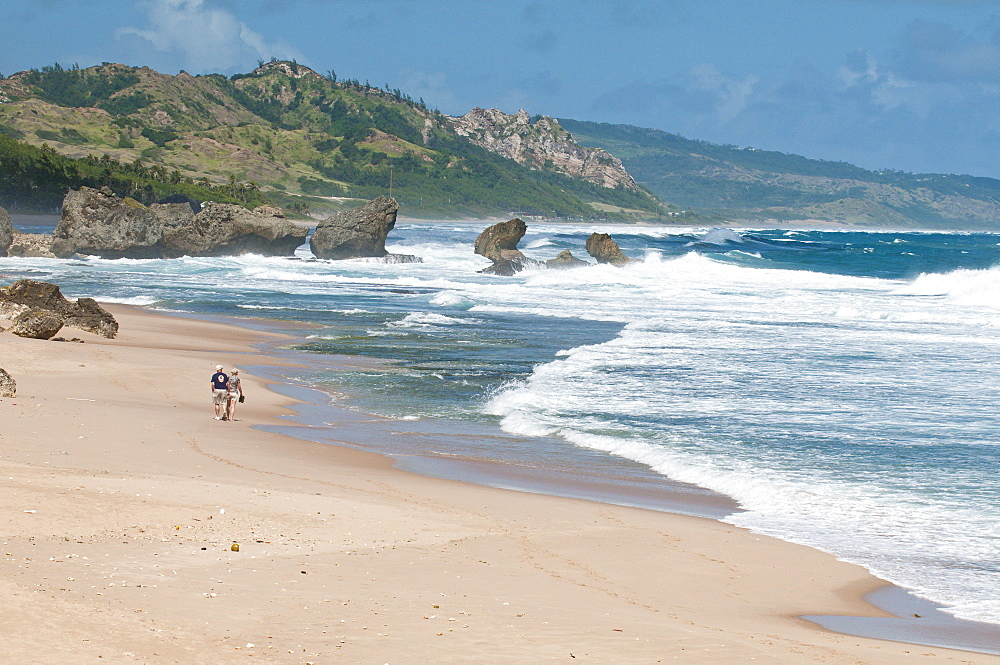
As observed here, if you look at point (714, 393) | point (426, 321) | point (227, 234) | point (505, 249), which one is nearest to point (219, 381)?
point (714, 393)

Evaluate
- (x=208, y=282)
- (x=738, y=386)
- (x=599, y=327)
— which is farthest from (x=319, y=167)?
(x=738, y=386)

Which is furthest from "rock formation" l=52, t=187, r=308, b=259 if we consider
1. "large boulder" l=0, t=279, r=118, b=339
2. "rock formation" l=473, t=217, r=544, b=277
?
"large boulder" l=0, t=279, r=118, b=339

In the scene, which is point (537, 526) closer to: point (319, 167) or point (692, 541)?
point (692, 541)

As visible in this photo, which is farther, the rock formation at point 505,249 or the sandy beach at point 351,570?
the rock formation at point 505,249

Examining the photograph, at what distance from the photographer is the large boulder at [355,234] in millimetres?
63531

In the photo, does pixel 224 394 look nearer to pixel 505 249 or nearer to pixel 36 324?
pixel 36 324

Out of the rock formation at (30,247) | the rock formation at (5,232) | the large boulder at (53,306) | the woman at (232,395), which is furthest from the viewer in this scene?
the rock formation at (30,247)

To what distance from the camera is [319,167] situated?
606 feet

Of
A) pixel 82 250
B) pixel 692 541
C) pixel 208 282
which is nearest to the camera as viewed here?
pixel 692 541

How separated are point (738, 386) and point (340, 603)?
13317 millimetres

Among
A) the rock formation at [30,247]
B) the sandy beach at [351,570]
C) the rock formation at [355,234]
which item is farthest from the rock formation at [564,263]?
the sandy beach at [351,570]

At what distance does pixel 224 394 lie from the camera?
593 inches

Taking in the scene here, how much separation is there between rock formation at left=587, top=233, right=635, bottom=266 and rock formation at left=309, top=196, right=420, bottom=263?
12.7 meters

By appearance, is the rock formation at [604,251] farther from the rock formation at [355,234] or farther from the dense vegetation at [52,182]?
the dense vegetation at [52,182]
